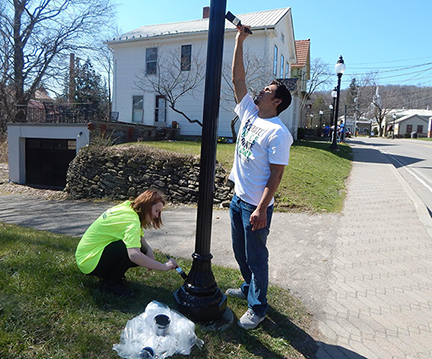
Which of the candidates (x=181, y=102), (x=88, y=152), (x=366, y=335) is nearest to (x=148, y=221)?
(x=366, y=335)

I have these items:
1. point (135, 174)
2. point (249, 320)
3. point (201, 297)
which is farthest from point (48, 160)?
point (249, 320)

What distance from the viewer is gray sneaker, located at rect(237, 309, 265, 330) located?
269cm

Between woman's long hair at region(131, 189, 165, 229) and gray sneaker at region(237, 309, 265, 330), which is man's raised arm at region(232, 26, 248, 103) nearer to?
woman's long hair at region(131, 189, 165, 229)

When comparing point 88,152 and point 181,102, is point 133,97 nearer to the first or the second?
point 181,102

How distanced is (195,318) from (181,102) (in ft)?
59.8

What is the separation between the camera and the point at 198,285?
8.80 ft

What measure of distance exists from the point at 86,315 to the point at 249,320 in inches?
49.8

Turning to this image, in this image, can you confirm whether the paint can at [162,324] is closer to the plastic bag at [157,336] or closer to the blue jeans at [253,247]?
the plastic bag at [157,336]

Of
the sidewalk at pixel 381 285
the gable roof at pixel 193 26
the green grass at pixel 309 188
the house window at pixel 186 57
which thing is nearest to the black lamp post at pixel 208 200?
the sidewalk at pixel 381 285

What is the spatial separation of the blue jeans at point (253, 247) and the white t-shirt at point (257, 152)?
0.12m

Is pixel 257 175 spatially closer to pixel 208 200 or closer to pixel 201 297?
pixel 208 200

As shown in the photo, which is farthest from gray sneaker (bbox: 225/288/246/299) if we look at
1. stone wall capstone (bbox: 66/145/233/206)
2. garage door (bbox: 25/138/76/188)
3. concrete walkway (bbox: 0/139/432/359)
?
garage door (bbox: 25/138/76/188)

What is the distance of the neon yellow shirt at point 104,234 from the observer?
280 cm

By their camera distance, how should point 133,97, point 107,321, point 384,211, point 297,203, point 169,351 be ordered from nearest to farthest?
point 169,351
point 107,321
point 384,211
point 297,203
point 133,97
